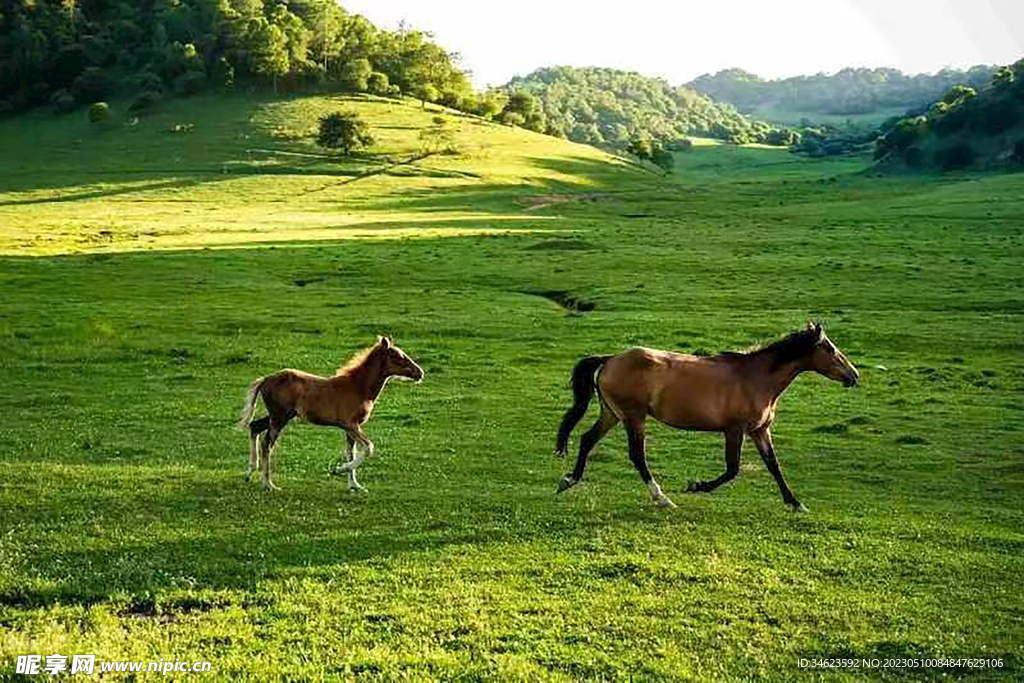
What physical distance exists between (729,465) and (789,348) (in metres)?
2.13

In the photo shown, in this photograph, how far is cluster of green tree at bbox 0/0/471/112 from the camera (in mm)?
147500

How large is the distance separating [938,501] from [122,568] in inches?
506

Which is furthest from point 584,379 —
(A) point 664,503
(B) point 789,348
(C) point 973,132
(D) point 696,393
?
(C) point 973,132

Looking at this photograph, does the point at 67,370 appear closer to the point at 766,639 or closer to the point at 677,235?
the point at 766,639

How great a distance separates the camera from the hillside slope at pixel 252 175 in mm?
69125

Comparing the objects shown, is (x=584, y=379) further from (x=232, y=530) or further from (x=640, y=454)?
(x=232, y=530)

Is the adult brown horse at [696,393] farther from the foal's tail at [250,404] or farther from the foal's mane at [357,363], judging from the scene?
the foal's tail at [250,404]

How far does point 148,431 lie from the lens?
20250 mm

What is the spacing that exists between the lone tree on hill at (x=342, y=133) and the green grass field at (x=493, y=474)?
63.2 meters

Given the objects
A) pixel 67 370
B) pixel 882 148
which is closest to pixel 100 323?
pixel 67 370

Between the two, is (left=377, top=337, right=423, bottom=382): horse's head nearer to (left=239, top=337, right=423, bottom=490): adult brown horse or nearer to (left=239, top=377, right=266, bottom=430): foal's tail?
(left=239, top=337, right=423, bottom=490): adult brown horse

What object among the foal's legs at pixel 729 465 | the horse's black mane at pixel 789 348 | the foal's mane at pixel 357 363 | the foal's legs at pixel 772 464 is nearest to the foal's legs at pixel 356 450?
the foal's mane at pixel 357 363

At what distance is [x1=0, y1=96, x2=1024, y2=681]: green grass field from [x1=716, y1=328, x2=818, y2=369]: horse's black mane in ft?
7.69

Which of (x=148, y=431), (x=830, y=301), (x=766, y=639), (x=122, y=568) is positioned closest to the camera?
(x=766, y=639)
